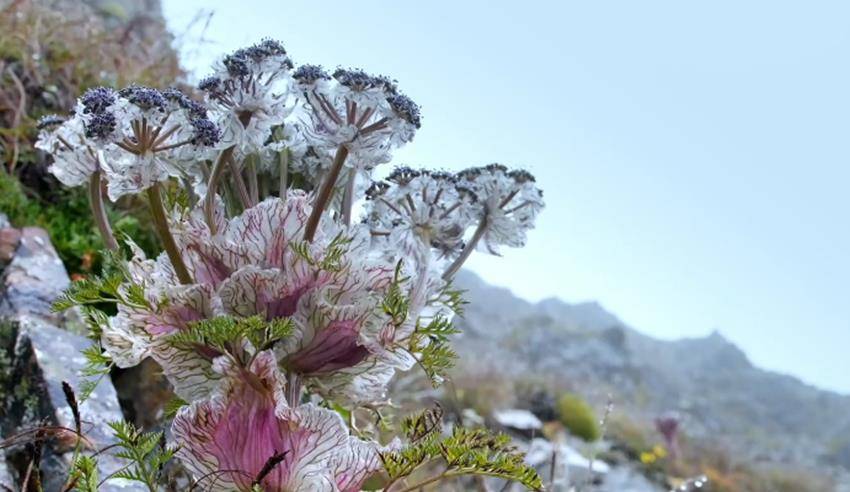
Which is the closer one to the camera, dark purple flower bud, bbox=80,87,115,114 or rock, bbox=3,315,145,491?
dark purple flower bud, bbox=80,87,115,114

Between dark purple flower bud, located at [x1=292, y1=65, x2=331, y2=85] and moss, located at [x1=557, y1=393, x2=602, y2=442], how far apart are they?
5481 mm

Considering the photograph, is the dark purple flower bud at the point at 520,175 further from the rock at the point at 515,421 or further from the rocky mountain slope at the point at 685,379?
the rocky mountain slope at the point at 685,379

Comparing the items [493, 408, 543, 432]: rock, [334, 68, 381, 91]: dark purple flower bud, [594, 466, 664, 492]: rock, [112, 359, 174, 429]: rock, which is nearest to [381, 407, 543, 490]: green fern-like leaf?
[334, 68, 381, 91]: dark purple flower bud

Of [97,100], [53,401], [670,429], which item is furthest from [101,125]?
[670,429]

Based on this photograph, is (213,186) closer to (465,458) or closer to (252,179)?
(252,179)

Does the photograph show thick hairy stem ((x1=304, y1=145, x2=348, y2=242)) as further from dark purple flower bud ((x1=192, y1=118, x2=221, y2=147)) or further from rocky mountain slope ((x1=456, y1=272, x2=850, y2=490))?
rocky mountain slope ((x1=456, y1=272, x2=850, y2=490))

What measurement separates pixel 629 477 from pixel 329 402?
17.3 feet

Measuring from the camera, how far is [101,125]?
64 centimetres

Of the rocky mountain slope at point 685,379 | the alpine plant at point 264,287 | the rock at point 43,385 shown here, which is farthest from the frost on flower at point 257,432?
the rocky mountain slope at point 685,379

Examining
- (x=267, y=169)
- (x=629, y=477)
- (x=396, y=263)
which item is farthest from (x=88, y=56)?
(x=629, y=477)

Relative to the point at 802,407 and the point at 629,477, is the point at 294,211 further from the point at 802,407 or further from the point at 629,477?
the point at 802,407

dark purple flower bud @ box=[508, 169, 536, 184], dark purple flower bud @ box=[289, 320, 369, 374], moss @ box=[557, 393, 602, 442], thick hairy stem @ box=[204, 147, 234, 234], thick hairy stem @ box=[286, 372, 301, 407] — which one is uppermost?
dark purple flower bud @ box=[508, 169, 536, 184]

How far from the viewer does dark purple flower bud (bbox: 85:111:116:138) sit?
64 centimetres

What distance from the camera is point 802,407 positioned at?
→ 2361 centimetres
